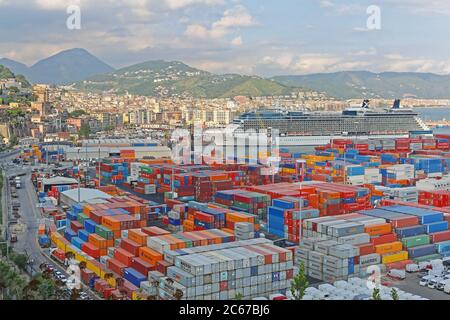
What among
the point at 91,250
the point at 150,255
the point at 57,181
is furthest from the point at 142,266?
the point at 57,181

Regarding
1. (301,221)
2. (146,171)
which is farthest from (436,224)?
(146,171)

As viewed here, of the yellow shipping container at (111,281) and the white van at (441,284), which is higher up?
the yellow shipping container at (111,281)

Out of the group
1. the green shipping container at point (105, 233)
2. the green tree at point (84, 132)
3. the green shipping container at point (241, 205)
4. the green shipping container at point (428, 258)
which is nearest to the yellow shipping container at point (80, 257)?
the green shipping container at point (105, 233)

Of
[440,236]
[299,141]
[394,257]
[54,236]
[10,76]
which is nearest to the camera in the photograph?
[394,257]

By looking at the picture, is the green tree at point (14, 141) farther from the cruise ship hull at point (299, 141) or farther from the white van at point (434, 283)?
the white van at point (434, 283)

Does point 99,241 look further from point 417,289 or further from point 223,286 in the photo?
point 417,289

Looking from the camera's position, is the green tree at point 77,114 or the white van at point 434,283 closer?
the white van at point 434,283

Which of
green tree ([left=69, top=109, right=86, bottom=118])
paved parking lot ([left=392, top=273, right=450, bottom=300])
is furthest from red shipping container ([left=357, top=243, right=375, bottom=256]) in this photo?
green tree ([left=69, top=109, right=86, bottom=118])
